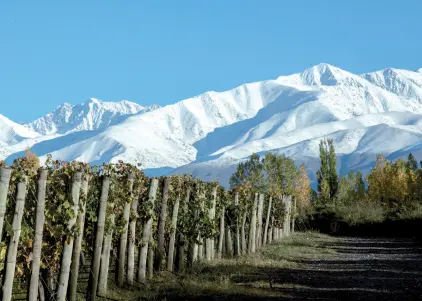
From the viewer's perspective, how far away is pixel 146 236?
16.9m

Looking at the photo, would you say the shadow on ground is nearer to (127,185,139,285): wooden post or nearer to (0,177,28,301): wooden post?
(127,185,139,285): wooden post

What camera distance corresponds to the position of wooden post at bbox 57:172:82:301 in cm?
1213

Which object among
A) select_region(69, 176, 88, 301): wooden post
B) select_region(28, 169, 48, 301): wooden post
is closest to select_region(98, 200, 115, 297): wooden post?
select_region(69, 176, 88, 301): wooden post

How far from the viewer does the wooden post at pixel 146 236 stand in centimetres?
1645

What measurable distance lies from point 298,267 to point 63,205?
1229 centimetres

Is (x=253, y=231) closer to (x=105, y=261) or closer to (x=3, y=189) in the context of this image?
(x=105, y=261)

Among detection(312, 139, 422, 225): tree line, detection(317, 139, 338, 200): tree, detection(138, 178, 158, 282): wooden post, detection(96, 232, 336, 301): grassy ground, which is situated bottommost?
detection(96, 232, 336, 301): grassy ground

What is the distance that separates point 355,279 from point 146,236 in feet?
20.6

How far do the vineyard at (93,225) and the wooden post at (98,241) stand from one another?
19 mm

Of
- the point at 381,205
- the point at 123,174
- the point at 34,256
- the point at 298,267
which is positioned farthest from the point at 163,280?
the point at 381,205

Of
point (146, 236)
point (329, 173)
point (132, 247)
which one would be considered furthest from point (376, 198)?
point (132, 247)

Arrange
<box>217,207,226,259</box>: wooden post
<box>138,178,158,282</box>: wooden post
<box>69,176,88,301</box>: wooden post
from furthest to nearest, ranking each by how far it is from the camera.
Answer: <box>217,207,226,259</box>: wooden post → <box>138,178,158,282</box>: wooden post → <box>69,176,88,301</box>: wooden post

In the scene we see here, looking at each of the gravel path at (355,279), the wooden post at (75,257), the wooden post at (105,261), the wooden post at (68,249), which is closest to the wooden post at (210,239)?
the gravel path at (355,279)

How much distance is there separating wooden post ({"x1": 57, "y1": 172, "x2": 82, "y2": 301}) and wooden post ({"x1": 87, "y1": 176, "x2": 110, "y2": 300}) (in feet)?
3.18
